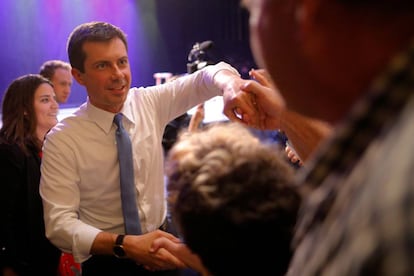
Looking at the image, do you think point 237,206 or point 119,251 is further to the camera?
point 119,251

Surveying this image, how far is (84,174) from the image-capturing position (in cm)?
194

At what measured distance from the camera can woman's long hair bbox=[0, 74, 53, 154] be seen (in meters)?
2.92

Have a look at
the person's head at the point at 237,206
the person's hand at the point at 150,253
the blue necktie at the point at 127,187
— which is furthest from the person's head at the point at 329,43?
the blue necktie at the point at 127,187

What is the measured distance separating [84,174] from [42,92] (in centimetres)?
153

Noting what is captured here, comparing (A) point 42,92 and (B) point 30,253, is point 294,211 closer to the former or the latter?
(B) point 30,253

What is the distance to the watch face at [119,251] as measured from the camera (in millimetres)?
1745

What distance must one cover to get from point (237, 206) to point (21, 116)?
2.51 m

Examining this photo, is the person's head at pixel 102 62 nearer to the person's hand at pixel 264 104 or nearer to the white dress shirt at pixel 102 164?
the white dress shirt at pixel 102 164

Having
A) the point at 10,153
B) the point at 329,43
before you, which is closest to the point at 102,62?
the point at 10,153

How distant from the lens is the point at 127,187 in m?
1.96

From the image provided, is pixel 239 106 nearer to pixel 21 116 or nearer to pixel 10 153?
pixel 10 153

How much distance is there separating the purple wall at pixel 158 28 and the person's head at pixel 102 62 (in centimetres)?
375

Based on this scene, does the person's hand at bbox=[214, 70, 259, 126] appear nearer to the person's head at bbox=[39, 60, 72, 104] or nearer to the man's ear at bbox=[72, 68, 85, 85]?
the man's ear at bbox=[72, 68, 85, 85]

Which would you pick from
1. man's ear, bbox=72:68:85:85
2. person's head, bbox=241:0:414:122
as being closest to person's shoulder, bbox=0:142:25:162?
man's ear, bbox=72:68:85:85
